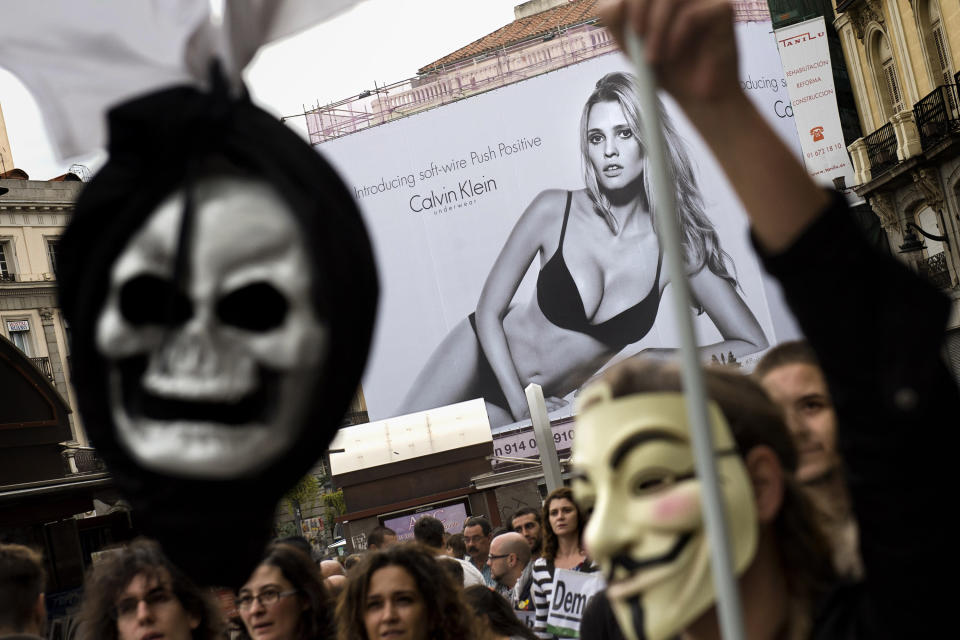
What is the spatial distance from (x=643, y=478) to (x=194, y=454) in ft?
1.70

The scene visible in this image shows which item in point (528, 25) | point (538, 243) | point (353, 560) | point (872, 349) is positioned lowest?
point (353, 560)

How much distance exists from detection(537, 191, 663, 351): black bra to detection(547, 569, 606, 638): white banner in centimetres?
2695

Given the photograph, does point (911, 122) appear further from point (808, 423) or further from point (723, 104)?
point (723, 104)

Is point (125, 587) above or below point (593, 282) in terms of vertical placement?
below

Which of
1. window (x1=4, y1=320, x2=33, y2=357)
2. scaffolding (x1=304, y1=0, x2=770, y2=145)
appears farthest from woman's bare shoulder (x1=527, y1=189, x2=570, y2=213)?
window (x1=4, y1=320, x2=33, y2=357)

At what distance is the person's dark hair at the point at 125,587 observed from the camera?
10.6 ft

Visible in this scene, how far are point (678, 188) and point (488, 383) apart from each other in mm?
7023

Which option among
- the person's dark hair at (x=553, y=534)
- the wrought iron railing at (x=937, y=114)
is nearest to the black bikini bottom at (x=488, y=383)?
the wrought iron railing at (x=937, y=114)

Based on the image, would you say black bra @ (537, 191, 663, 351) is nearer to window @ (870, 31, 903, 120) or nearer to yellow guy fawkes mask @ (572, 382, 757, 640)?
window @ (870, 31, 903, 120)

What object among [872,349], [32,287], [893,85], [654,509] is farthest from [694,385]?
[32,287]

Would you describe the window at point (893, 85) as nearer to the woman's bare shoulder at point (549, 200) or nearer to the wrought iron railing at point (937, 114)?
the wrought iron railing at point (937, 114)

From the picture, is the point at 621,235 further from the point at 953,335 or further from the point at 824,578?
the point at 824,578

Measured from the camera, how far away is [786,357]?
7.45 ft

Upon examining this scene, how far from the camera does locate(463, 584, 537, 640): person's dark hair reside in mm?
4480
